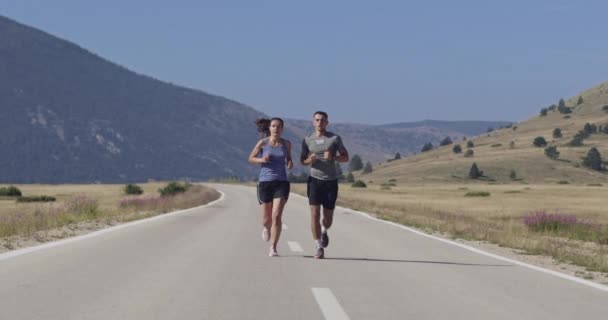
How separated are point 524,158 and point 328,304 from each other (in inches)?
4746

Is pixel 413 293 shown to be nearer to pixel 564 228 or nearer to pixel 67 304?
pixel 67 304

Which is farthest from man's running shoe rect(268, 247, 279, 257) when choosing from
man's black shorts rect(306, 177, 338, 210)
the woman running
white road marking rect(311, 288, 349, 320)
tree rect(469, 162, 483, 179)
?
tree rect(469, 162, 483, 179)

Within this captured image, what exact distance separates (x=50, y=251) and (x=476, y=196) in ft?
178

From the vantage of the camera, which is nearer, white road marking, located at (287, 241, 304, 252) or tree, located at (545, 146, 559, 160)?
white road marking, located at (287, 241, 304, 252)

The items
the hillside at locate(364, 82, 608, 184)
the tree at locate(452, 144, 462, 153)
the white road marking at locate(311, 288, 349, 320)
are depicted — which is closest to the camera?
the white road marking at locate(311, 288, 349, 320)

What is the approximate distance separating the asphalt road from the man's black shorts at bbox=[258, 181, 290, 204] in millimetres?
909

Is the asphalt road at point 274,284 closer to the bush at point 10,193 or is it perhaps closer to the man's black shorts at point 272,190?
the man's black shorts at point 272,190

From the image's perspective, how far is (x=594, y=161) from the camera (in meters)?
117

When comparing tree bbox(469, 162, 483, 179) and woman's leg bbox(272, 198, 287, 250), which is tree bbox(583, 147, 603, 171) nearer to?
tree bbox(469, 162, 483, 179)

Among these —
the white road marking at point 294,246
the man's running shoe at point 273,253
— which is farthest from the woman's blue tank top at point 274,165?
the white road marking at point 294,246

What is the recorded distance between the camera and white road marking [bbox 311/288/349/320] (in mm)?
7926

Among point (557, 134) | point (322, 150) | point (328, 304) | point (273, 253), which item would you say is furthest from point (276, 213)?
point (557, 134)

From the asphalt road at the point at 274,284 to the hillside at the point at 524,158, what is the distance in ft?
333

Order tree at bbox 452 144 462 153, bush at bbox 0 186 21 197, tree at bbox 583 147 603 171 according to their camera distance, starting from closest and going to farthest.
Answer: bush at bbox 0 186 21 197 < tree at bbox 583 147 603 171 < tree at bbox 452 144 462 153
